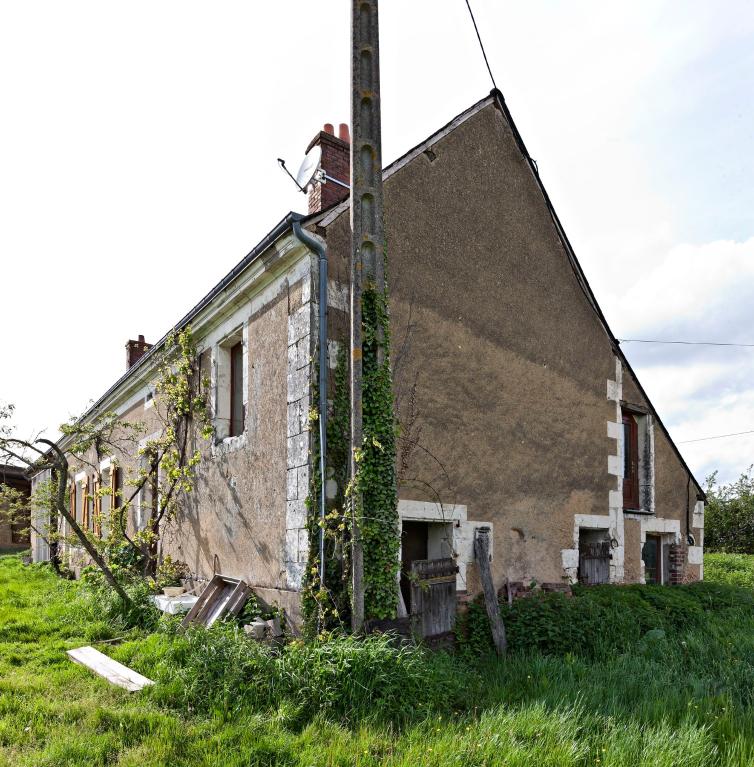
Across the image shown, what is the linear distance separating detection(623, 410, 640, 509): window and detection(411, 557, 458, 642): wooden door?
471 cm

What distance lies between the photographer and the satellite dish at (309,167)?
25.8 ft

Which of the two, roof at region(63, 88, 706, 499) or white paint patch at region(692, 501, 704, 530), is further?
white paint patch at region(692, 501, 704, 530)

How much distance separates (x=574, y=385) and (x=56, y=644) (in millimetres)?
7227

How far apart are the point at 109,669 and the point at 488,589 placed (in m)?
3.83

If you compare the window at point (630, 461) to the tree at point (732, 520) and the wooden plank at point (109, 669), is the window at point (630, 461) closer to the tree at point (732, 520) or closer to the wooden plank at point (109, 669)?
the wooden plank at point (109, 669)

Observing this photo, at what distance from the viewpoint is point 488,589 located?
22.5ft

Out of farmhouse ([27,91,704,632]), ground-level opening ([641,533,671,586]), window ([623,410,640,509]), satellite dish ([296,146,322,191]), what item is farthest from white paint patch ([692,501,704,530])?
satellite dish ([296,146,322,191])

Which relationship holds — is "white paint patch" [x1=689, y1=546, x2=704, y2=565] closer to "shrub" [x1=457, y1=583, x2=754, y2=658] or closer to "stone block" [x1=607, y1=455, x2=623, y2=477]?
"shrub" [x1=457, y1=583, x2=754, y2=658]

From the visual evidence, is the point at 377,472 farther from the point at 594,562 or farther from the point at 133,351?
the point at 133,351

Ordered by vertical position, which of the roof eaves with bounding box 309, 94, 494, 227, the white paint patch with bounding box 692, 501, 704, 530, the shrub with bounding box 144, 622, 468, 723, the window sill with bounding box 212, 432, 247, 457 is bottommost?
the shrub with bounding box 144, 622, 468, 723

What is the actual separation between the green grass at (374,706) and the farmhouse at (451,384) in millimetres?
1110

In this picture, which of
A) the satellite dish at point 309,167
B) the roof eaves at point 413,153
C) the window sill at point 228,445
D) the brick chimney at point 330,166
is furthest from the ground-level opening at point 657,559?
the satellite dish at point 309,167

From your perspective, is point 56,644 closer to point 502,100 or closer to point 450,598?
point 450,598

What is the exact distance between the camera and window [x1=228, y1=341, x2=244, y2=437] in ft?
25.1
